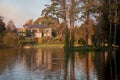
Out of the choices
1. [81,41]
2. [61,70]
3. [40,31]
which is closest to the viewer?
[61,70]

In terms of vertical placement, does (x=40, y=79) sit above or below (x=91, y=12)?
below

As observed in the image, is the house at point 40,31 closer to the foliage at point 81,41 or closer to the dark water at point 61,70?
the foliage at point 81,41

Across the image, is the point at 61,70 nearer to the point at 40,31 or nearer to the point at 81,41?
the point at 81,41

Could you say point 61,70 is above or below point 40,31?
below

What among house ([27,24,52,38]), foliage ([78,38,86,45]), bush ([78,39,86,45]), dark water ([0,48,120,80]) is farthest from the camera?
house ([27,24,52,38])

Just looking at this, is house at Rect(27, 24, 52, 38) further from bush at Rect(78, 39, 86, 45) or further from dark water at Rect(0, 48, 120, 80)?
dark water at Rect(0, 48, 120, 80)

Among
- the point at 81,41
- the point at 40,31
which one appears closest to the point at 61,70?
the point at 81,41

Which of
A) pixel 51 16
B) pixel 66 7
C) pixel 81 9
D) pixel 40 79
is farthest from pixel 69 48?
pixel 40 79

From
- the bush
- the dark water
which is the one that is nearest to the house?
the bush

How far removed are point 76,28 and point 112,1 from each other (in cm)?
1860

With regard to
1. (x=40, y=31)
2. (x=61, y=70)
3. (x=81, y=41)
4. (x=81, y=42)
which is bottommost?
(x=61, y=70)

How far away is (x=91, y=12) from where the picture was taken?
5756cm

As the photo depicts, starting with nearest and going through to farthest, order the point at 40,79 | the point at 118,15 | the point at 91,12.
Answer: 1. the point at 40,79
2. the point at 118,15
3. the point at 91,12

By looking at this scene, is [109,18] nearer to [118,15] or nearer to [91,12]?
[118,15]
